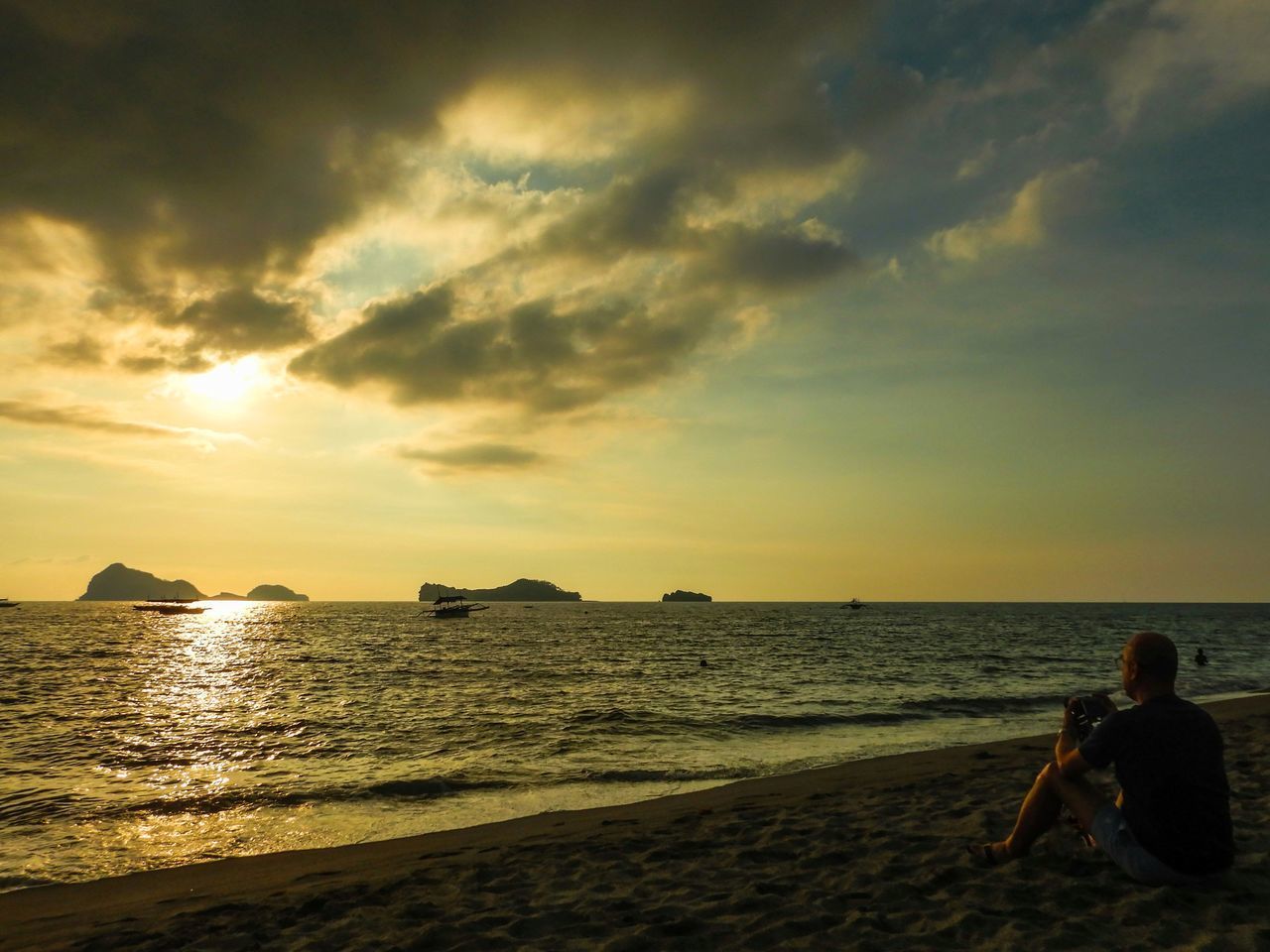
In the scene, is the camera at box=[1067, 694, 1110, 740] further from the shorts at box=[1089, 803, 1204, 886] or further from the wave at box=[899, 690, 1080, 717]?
the wave at box=[899, 690, 1080, 717]

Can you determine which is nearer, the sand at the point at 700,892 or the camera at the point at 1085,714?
the sand at the point at 700,892

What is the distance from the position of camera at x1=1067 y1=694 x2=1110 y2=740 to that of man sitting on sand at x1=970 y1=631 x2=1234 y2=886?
0.27 metres

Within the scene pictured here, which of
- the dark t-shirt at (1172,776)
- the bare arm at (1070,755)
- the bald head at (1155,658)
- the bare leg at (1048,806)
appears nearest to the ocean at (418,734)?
the bare leg at (1048,806)

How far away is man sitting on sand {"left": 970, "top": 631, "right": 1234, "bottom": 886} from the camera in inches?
231

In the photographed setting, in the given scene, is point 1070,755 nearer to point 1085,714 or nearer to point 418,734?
point 1085,714

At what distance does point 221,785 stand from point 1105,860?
16.7 m

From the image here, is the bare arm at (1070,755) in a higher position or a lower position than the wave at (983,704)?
higher

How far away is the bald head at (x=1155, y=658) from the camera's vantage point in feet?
19.4

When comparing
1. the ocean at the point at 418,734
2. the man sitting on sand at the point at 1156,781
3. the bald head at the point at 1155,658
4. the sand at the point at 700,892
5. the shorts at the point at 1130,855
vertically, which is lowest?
the ocean at the point at 418,734

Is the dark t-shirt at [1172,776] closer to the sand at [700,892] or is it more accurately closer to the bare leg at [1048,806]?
the bare leg at [1048,806]

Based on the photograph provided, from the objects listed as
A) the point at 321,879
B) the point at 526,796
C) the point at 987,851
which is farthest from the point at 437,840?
the point at 987,851

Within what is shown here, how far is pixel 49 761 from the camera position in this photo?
1922cm

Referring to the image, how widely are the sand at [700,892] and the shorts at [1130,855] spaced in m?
0.15

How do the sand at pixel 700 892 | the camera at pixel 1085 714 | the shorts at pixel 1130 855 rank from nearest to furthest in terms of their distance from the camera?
the sand at pixel 700 892 < the shorts at pixel 1130 855 < the camera at pixel 1085 714
